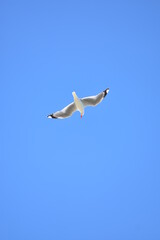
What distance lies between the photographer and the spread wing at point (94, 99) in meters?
13.3

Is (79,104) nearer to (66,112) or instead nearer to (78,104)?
(78,104)

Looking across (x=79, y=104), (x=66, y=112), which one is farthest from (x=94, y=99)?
(x=66, y=112)

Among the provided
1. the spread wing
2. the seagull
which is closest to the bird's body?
the seagull

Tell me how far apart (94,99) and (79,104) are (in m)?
0.58

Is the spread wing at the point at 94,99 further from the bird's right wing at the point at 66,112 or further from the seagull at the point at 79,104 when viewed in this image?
the bird's right wing at the point at 66,112

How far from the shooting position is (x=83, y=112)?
44.3ft

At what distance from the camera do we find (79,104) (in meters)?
13.4

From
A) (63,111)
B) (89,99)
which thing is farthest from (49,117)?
(89,99)

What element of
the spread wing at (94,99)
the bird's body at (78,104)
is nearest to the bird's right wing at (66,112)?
the bird's body at (78,104)

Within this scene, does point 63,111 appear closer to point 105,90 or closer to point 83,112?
point 83,112

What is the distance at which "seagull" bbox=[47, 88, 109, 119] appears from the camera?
13.4 m

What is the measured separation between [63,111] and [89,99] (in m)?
1.06

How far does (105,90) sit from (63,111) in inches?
68.1

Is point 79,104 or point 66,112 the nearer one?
point 79,104
